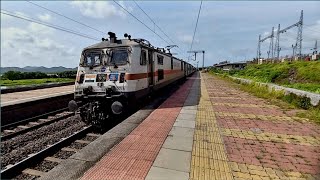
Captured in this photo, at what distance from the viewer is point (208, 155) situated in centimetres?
555

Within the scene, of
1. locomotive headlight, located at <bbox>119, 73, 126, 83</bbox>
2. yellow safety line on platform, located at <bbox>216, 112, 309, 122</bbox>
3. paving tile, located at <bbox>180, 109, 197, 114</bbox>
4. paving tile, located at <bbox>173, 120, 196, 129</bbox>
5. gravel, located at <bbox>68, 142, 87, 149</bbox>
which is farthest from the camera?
paving tile, located at <bbox>180, 109, 197, 114</bbox>

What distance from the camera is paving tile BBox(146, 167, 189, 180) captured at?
14.8ft

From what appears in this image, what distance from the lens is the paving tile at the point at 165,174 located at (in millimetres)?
4504

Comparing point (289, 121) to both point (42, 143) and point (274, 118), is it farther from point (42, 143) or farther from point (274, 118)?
point (42, 143)

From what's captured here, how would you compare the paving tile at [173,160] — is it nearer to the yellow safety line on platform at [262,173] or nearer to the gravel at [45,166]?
the yellow safety line on platform at [262,173]

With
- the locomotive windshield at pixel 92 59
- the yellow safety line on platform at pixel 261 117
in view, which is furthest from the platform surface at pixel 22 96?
the yellow safety line on platform at pixel 261 117

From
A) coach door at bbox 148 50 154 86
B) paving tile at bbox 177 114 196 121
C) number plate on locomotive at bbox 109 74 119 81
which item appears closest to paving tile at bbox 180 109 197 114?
paving tile at bbox 177 114 196 121

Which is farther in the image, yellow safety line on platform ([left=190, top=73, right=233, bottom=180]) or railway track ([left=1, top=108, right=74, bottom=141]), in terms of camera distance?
railway track ([left=1, top=108, right=74, bottom=141])

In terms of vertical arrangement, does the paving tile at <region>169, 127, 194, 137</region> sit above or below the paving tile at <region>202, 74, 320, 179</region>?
above

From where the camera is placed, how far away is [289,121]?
8.73m

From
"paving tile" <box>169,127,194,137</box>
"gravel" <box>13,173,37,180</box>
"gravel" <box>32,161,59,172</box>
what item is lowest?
"gravel" <box>13,173,37,180</box>

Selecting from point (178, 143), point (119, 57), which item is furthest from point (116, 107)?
point (178, 143)

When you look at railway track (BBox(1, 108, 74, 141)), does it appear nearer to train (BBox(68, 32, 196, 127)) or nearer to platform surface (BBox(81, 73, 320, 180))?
train (BBox(68, 32, 196, 127))

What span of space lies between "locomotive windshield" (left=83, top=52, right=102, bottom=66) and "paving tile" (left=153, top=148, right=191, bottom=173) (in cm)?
598
